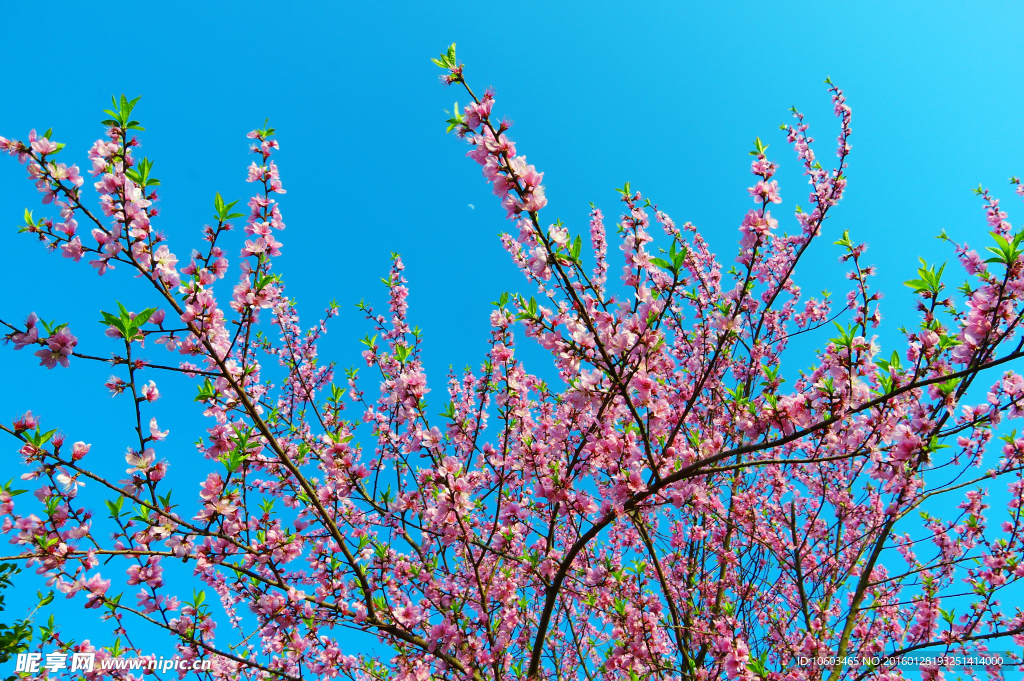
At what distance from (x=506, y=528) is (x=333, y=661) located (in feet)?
7.19

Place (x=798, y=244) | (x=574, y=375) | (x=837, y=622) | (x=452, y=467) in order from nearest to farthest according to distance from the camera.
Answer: (x=574, y=375) → (x=452, y=467) → (x=798, y=244) → (x=837, y=622)

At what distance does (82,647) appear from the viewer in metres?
3.98

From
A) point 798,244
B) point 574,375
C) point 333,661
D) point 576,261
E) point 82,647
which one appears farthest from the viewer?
point 798,244

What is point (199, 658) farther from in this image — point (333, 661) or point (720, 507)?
point (720, 507)

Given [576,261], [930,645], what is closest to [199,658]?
[576,261]

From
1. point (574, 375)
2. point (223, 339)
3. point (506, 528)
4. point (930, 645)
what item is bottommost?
point (930, 645)

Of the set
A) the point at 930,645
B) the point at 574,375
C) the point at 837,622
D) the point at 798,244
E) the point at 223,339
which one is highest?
the point at 798,244

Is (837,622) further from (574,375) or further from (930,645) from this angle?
(574,375)

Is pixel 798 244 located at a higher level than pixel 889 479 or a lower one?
higher

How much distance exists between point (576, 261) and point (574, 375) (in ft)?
2.38

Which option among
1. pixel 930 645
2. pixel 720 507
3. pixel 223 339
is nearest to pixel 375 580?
pixel 223 339

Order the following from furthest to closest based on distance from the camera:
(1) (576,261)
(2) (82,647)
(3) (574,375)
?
(2) (82,647) < (3) (574,375) < (1) (576,261)

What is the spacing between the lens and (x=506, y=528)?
420cm

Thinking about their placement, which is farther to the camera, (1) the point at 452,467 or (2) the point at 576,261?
(1) the point at 452,467
